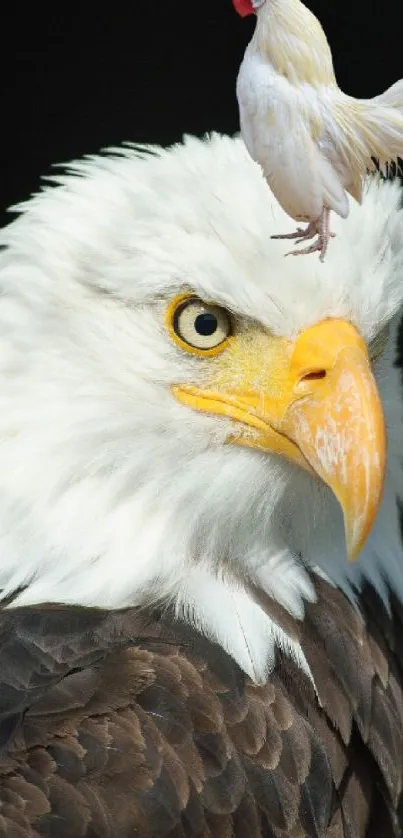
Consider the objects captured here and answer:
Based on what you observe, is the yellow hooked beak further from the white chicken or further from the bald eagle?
the white chicken

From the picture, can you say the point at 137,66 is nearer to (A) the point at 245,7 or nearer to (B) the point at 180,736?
(B) the point at 180,736

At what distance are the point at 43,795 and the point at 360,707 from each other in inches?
25.6

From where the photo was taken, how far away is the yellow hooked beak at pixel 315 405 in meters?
1.71

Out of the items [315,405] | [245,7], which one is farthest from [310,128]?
[315,405]

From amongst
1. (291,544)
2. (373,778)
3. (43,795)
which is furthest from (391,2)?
(43,795)

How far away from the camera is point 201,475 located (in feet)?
6.68

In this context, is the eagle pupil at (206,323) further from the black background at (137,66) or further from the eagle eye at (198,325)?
the black background at (137,66)

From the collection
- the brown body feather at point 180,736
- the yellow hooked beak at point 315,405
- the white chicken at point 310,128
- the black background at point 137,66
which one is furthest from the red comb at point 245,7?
the black background at point 137,66

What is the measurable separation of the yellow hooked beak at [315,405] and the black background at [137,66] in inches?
71.5

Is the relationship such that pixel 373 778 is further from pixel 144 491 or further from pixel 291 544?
pixel 144 491

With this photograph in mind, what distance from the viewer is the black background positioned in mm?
3635

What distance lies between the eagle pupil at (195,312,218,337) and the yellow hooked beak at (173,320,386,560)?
42 mm

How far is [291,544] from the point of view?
7.12ft

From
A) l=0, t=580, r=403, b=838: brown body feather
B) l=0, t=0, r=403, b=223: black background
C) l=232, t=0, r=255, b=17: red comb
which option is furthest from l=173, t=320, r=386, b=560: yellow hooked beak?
l=0, t=0, r=403, b=223: black background
